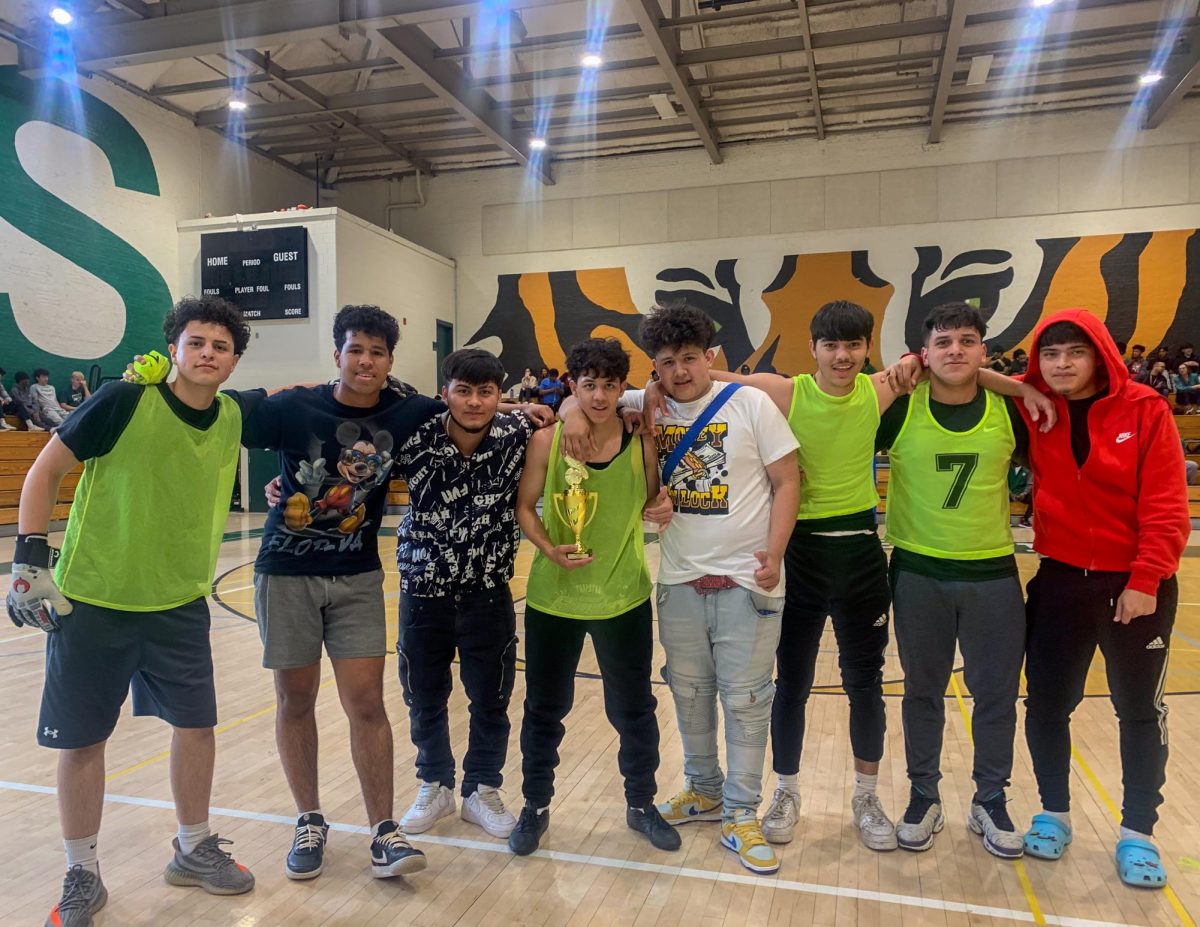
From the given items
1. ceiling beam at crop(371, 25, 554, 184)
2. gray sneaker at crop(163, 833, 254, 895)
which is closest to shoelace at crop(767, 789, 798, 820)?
gray sneaker at crop(163, 833, 254, 895)

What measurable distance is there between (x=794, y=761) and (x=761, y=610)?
0.63 meters

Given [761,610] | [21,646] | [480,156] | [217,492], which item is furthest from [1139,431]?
[480,156]

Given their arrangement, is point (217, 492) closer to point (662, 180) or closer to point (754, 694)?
point (754, 694)

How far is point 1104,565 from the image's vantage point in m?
2.45

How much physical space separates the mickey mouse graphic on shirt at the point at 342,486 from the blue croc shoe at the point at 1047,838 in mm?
2333

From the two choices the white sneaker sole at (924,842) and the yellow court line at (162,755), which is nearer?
the white sneaker sole at (924,842)

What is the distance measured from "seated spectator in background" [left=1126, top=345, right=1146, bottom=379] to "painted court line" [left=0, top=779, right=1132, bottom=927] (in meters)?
13.6

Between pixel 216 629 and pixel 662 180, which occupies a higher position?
pixel 662 180

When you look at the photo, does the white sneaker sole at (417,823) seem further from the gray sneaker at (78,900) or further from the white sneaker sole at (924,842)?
the white sneaker sole at (924,842)

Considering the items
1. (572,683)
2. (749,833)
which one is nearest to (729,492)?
(572,683)

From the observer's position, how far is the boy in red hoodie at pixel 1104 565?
7.88ft

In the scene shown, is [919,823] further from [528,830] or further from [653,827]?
[528,830]

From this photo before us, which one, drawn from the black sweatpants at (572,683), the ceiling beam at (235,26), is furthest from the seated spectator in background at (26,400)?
the black sweatpants at (572,683)

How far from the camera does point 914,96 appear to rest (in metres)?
13.8
